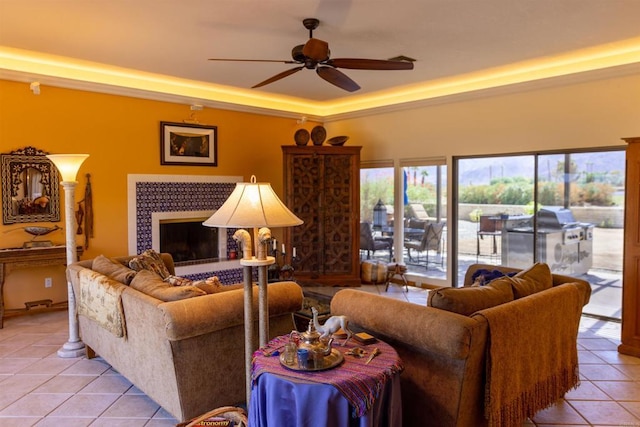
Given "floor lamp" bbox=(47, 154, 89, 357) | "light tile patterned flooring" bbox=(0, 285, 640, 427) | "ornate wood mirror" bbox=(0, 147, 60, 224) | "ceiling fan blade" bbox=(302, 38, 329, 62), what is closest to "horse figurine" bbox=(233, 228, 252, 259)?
"light tile patterned flooring" bbox=(0, 285, 640, 427)

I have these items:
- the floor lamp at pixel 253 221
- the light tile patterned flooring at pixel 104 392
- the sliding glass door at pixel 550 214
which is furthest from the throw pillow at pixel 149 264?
the sliding glass door at pixel 550 214

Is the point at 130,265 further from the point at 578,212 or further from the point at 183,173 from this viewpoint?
the point at 578,212

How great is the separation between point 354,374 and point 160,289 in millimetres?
1522

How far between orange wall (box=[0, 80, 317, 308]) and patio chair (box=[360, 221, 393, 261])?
8.13 ft

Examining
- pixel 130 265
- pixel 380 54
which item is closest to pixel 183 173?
pixel 130 265

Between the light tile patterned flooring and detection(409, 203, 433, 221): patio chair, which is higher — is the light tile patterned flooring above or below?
below

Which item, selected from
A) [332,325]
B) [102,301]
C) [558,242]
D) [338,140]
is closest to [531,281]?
[332,325]

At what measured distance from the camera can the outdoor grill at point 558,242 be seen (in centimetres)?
526

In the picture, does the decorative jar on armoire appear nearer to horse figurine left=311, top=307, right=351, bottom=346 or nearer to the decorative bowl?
the decorative bowl

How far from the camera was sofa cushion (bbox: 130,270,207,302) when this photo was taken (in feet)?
9.07

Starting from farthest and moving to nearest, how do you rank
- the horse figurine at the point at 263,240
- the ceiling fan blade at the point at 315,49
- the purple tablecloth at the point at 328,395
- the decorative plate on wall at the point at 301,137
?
the decorative plate on wall at the point at 301,137 → the ceiling fan blade at the point at 315,49 → the horse figurine at the point at 263,240 → the purple tablecloth at the point at 328,395

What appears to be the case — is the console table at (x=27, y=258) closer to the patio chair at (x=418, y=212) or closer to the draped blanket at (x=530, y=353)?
the draped blanket at (x=530, y=353)

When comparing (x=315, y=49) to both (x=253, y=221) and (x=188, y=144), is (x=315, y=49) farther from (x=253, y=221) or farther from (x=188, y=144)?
(x=188, y=144)

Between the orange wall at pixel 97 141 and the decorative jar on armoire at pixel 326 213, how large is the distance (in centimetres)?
123
